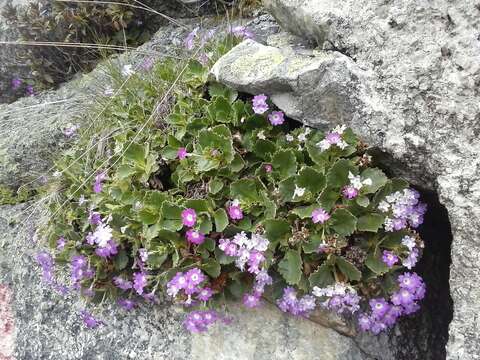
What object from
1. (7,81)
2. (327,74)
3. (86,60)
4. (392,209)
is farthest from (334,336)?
(7,81)

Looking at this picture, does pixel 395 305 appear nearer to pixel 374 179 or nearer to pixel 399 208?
pixel 399 208

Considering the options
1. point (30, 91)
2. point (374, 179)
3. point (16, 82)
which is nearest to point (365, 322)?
point (374, 179)

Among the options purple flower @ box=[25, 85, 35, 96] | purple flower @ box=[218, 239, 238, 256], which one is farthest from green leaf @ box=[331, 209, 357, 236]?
purple flower @ box=[25, 85, 35, 96]

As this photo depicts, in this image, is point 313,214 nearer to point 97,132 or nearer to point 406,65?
point 406,65

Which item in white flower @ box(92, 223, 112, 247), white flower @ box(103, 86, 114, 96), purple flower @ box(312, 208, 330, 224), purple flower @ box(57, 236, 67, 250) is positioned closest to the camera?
purple flower @ box(312, 208, 330, 224)

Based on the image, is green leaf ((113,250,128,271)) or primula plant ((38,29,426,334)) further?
green leaf ((113,250,128,271))

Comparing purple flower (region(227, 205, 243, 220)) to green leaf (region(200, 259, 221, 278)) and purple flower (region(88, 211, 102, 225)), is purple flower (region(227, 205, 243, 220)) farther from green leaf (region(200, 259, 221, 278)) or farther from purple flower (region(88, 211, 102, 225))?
purple flower (region(88, 211, 102, 225))

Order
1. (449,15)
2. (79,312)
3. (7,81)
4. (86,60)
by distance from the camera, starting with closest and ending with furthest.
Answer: (449,15) < (79,312) < (86,60) < (7,81)
